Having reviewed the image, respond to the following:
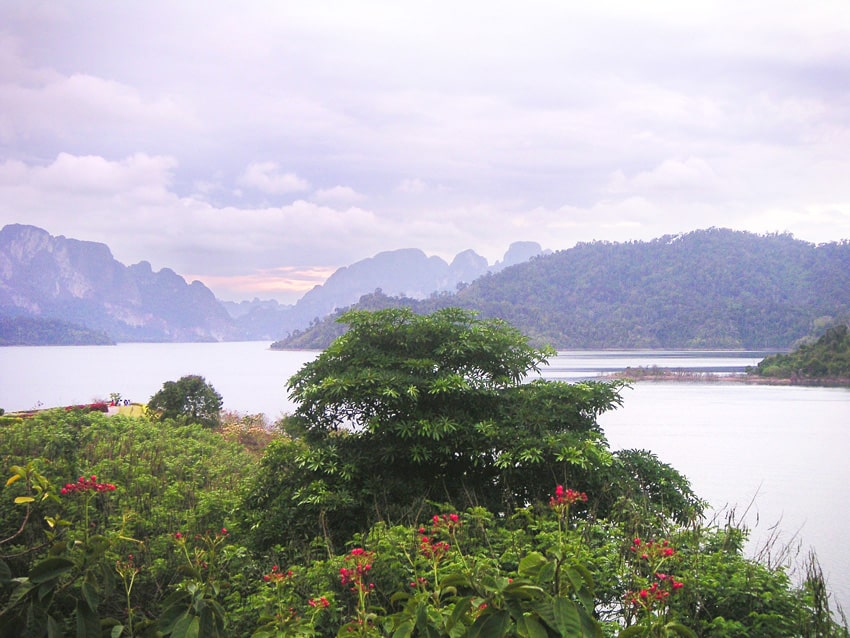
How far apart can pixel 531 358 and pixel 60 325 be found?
99179 mm

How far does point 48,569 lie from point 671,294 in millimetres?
82760

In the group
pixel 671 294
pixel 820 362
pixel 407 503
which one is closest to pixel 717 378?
pixel 820 362

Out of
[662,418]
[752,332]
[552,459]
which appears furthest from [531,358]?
[752,332]

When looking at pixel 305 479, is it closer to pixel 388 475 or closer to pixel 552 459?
pixel 388 475

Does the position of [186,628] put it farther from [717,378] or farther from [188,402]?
[717,378]

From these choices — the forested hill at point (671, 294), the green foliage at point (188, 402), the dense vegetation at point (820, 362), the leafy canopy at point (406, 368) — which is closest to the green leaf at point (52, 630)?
the leafy canopy at point (406, 368)

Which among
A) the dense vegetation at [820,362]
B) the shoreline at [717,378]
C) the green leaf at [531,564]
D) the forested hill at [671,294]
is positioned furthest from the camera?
the forested hill at [671,294]

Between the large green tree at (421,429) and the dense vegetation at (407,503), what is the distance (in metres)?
0.02

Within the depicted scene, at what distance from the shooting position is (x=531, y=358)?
6.57 m

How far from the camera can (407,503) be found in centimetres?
572

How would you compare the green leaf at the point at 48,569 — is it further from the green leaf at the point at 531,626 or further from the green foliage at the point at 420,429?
the green foliage at the point at 420,429

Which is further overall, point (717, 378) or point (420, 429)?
point (717, 378)

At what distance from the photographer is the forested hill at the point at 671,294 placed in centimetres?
7044

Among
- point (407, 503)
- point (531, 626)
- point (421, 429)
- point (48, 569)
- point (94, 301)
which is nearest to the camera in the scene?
point (531, 626)
